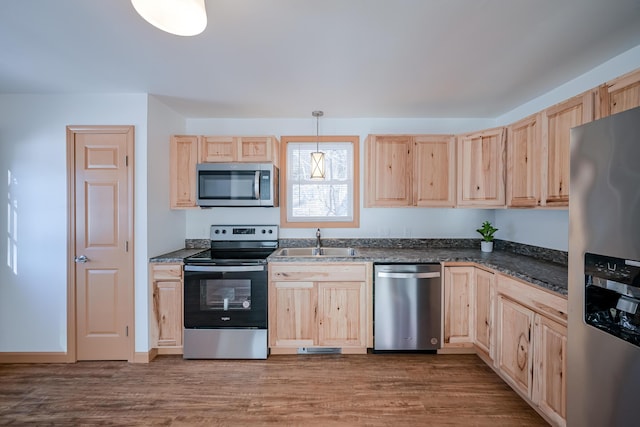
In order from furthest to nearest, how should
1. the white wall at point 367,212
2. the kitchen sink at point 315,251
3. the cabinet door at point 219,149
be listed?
the white wall at point 367,212 → the kitchen sink at point 315,251 → the cabinet door at point 219,149

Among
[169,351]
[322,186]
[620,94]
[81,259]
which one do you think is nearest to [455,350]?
[322,186]

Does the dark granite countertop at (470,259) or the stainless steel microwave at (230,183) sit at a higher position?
the stainless steel microwave at (230,183)

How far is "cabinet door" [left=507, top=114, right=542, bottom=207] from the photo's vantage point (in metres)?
2.15

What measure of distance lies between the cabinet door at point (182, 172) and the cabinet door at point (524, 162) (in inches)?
124

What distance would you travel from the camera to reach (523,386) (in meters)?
1.90

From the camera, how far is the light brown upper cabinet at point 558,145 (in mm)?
1778

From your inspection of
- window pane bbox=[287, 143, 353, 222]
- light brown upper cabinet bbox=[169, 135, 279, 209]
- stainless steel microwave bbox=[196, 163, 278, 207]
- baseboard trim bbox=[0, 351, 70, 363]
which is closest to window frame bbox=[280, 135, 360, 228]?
window pane bbox=[287, 143, 353, 222]

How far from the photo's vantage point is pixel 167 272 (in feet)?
8.53

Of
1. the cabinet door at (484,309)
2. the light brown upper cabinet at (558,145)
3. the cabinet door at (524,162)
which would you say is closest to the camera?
the light brown upper cabinet at (558,145)

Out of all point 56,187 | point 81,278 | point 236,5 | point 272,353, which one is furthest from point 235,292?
point 236,5

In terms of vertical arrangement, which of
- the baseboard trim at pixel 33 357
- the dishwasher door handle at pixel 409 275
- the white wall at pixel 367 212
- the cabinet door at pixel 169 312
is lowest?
the baseboard trim at pixel 33 357

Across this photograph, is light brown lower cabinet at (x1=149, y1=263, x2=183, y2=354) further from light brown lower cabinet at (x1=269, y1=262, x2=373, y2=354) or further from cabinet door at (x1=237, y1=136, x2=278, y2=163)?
cabinet door at (x1=237, y1=136, x2=278, y2=163)

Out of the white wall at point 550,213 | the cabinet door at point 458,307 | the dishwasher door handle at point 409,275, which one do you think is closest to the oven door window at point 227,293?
the dishwasher door handle at point 409,275

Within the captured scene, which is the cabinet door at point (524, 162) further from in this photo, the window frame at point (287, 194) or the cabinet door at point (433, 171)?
the window frame at point (287, 194)
